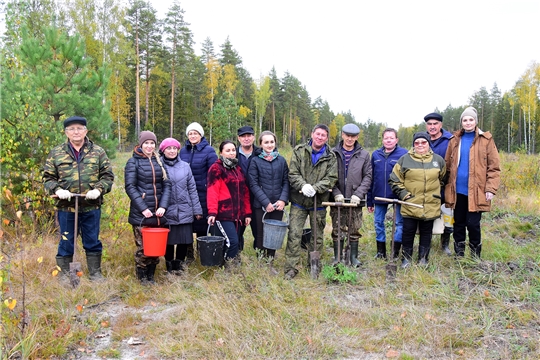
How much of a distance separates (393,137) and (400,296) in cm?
227

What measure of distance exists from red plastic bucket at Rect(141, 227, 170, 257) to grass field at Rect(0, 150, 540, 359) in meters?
0.49

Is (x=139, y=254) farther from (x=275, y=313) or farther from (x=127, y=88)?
(x=127, y=88)

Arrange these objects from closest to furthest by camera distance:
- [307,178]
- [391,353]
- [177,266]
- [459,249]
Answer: [391,353] < [307,178] < [177,266] < [459,249]

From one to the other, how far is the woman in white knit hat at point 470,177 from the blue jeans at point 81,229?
4.63 m

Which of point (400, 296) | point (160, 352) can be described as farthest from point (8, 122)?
point (400, 296)

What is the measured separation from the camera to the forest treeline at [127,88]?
6.07 m

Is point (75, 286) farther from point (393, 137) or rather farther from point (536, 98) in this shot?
point (536, 98)

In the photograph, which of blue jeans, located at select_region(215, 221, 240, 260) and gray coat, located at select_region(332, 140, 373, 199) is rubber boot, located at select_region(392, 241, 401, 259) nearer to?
gray coat, located at select_region(332, 140, 373, 199)

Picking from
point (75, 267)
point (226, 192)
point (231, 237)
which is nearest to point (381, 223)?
point (231, 237)

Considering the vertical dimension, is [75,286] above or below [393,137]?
below

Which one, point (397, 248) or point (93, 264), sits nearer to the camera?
point (93, 264)

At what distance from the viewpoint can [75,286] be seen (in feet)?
14.3

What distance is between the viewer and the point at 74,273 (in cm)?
434

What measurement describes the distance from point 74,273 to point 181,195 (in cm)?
151
